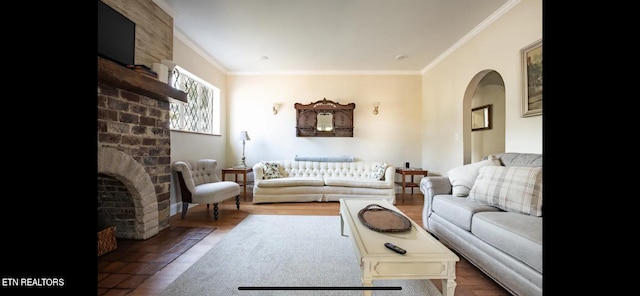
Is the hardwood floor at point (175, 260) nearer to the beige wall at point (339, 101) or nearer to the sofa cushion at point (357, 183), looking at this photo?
the sofa cushion at point (357, 183)

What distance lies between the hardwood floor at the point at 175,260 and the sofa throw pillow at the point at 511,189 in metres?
0.54

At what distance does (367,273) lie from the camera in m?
1.19

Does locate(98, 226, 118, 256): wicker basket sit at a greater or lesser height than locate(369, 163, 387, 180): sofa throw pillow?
lesser

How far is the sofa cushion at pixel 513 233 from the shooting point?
1276 millimetres

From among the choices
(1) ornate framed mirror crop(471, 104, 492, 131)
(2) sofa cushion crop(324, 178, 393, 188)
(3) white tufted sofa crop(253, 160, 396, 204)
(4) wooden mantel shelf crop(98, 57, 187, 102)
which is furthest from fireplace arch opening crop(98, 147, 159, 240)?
(1) ornate framed mirror crop(471, 104, 492, 131)

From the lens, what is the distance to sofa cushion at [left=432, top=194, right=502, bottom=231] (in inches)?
71.7

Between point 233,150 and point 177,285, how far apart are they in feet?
11.0

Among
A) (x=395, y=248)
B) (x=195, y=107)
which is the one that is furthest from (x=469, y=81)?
(x=195, y=107)

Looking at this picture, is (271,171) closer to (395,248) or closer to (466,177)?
(466,177)

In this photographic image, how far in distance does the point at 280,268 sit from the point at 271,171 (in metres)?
2.39

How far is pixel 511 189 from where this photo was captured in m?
1.76

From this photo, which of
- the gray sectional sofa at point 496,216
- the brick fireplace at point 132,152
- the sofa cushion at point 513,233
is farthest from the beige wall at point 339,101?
the sofa cushion at point 513,233

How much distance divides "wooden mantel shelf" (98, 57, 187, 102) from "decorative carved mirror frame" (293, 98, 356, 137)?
239cm

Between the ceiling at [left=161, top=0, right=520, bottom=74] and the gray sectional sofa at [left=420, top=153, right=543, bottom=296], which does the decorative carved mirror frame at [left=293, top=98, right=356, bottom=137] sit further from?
the gray sectional sofa at [left=420, top=153, right=543, bottom=296]
